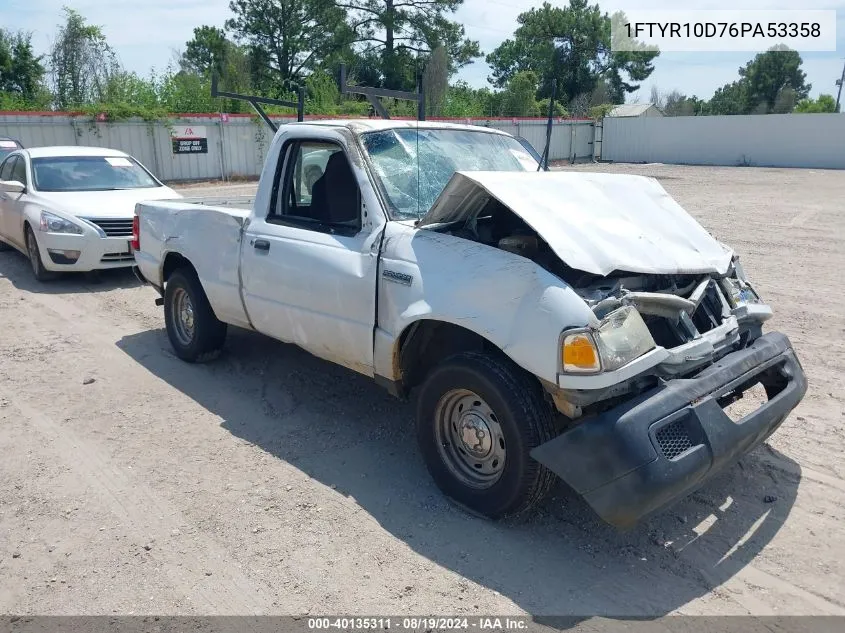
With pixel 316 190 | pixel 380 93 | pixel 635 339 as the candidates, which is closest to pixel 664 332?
pixel 635 339

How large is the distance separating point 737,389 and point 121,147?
2501 cm

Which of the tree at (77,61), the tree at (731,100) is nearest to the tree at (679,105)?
the tree at (731,100)

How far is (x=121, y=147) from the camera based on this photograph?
979 inches

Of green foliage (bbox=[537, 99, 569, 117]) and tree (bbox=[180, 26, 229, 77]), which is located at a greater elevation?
tree (bbox=[180, 26, 229, 77])

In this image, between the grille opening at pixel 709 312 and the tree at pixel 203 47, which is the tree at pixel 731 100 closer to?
the tree at pixel 203 47

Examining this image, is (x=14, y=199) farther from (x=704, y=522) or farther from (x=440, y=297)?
(x=704, y=522)

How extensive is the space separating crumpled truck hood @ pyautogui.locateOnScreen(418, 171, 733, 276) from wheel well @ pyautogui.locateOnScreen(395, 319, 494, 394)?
596 millimetres

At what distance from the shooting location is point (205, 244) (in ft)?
18.6

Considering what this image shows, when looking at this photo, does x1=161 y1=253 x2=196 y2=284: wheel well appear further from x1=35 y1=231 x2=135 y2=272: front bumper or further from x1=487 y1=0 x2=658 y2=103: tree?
x1=487 y1=0 x2=658 y2=103: tree

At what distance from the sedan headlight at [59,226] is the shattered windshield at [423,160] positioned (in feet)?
19.1

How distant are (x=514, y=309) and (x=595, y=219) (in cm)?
80

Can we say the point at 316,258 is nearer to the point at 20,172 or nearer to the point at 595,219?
the point at 595,219

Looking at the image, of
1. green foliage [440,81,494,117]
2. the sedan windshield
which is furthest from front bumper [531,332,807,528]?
green foliage [440,81,494,117]

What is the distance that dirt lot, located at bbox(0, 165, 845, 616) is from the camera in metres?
3.27
